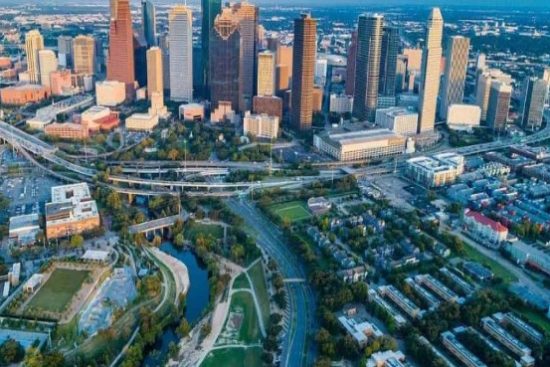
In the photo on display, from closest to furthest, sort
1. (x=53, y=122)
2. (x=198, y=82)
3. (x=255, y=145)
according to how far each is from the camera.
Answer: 1. (x=255, y=145)
2. (x=53, y=122)
3. (x=198, y=82)

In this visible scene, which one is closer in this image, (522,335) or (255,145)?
(522,335)

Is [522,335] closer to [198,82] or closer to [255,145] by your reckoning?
[255,145]

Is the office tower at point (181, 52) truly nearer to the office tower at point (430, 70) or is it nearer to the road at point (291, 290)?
the office tower at point (430, 70)

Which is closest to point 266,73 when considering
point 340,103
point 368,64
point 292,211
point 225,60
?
point 225,60

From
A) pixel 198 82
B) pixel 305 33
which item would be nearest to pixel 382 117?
pixel 305 33

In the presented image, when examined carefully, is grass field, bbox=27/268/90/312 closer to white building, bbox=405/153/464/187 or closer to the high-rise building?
white building, bbox=405/153/464/187

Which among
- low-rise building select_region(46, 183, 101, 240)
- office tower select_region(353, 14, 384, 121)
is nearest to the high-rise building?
office tower select_region(353, 14, 384, 121)

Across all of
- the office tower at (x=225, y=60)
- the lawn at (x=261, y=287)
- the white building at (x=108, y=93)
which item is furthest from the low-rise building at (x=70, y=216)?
the white building at (x=108, y=93)
